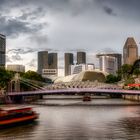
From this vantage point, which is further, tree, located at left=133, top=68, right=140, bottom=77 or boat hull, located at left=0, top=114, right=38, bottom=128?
tree, located at left=133, top=68, right=140, bottom=77

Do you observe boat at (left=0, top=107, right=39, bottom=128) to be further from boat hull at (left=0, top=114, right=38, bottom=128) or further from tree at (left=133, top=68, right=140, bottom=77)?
tree at (left=133, top=68, right=140, bottom=77)

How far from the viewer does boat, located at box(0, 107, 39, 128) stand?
45.2 m

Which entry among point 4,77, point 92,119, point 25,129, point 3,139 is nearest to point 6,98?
point 4,77

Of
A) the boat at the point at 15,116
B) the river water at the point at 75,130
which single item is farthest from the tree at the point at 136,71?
the boat at the point at 15,116

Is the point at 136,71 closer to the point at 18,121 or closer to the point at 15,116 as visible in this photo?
the point at 15,116

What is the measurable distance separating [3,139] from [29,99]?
6742 cm

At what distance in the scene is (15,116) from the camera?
47.2m

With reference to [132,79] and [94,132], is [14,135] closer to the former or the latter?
[94,132]

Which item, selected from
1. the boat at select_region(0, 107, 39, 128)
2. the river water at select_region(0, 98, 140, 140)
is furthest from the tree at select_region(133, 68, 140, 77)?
the boat at select_region(0, 107, 39, 128)

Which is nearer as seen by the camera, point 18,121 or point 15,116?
point 18,121

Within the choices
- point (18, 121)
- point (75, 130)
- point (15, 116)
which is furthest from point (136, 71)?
point (75, 130)

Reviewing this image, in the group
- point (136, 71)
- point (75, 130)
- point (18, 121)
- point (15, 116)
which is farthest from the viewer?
point (136, 71)

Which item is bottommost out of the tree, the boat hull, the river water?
the river water

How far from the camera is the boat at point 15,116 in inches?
1778
